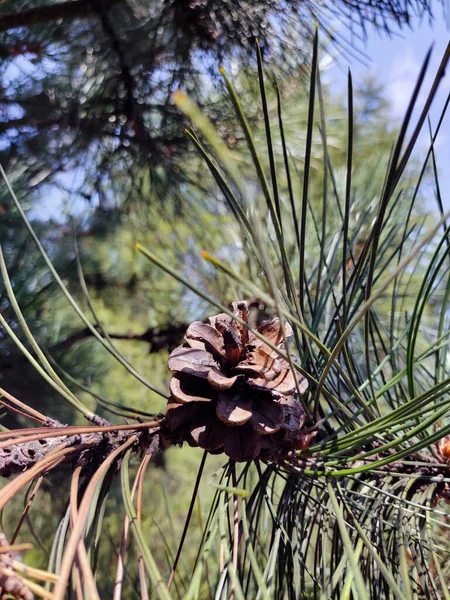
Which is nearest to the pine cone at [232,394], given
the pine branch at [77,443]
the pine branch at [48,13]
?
the pine branch at [77,443]

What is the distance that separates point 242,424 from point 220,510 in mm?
51

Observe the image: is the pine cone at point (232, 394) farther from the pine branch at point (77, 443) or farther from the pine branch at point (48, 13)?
the pine branch at point (48, 13)

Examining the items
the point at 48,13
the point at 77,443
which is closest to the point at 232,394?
the point at 77,443

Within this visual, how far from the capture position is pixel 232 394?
320 mm

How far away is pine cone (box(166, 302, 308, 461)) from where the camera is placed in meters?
0.31

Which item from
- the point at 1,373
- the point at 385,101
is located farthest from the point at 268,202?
the point at 385,101

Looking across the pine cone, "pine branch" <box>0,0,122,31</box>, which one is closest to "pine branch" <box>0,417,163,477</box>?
the pine cone

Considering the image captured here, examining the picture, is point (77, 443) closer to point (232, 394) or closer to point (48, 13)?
point (232, 394)

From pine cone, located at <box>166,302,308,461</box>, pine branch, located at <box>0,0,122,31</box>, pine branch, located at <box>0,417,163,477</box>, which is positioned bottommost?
pine branch, located at <box>0,417,163,477</box>

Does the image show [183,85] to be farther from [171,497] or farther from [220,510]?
[171,497]

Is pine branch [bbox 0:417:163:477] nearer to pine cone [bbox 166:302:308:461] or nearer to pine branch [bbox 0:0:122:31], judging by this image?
pine cone [bbox 166:302:308:461]

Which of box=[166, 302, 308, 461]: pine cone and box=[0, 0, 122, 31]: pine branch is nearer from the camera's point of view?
box=[166, 302, 308, 461]: pine cone

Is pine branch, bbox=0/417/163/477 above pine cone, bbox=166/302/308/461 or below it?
below

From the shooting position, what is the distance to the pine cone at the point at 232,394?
0.31 meters
